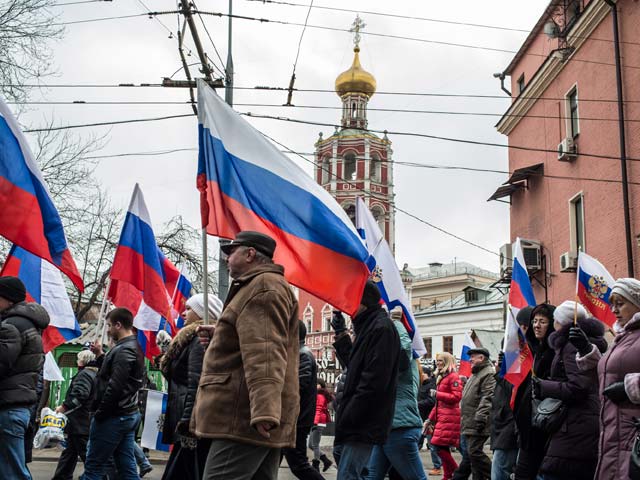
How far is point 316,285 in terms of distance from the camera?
217 inches

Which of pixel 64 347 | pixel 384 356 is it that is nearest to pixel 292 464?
pixel 384 356

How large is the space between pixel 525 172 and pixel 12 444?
67.8 ft

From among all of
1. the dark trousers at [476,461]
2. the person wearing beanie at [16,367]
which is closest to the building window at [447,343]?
the dark trousers at [476,461]

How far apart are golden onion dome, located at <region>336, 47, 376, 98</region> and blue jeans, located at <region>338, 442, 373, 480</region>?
64490mm

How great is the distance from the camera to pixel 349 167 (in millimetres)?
70625

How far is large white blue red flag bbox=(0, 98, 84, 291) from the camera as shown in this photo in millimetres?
5965

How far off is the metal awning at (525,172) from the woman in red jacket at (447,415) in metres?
14.2

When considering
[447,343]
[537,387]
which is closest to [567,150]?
[537,387]

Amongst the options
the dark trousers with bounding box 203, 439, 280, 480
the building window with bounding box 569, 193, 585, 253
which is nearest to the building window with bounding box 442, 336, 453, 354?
the building window with bounding box 569, 193, 585, 253

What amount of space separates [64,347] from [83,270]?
8.93 meters

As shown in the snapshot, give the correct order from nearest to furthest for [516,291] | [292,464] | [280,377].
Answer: [280,377] → [292,464] → [516,291]

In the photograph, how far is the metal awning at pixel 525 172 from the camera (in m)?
24.1

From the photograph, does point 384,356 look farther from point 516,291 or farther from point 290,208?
point 516,291

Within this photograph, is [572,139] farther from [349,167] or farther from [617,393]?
[349,167]
